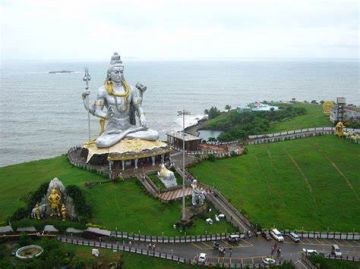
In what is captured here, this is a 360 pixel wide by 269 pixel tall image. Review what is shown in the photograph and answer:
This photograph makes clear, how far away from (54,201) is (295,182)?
79.8 ft

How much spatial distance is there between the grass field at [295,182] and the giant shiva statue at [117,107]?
28.0 feet

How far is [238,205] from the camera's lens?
43281 mm

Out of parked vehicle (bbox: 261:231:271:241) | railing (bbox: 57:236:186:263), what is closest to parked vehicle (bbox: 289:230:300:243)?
parked vehicle (bbox: 261:231:271:241)

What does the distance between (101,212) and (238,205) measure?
12.6m

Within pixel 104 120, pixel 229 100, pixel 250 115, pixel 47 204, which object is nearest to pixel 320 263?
pixel 47 204

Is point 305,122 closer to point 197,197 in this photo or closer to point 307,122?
point 307,122

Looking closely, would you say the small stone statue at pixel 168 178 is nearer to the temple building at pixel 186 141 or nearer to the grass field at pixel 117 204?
the grass field at pixel 117 204

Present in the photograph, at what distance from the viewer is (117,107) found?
176ft

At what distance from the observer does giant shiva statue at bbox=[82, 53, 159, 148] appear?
5309 centimetres

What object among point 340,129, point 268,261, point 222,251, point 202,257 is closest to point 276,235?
point 268,261

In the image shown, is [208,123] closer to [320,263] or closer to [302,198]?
[302,198]

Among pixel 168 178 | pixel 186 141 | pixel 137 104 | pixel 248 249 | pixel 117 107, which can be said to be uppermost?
pixel 137 104

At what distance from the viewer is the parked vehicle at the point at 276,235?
122ft

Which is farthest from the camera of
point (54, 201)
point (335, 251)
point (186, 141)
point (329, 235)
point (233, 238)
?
point (186, 141)
